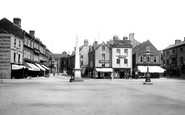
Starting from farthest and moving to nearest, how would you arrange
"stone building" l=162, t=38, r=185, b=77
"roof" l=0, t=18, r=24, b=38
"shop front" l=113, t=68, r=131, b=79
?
"shop front" l=113, t=68, r=131, b=79 → "stone building" l=162, t=38, r=185, b=77 → "roof" l=0, t=18, r=24, b=38

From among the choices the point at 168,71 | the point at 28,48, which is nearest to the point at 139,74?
the point at 168,71

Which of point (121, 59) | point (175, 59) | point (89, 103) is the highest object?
point (175, 59)

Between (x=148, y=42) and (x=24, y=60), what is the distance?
3260 centimetres

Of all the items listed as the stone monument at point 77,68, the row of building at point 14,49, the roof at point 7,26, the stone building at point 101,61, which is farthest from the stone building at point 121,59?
the stone monument at point 77,68

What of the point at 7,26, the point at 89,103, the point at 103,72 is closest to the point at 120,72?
the point at 103,72

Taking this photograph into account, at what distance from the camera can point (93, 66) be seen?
62562 mm

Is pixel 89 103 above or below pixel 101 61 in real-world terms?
below

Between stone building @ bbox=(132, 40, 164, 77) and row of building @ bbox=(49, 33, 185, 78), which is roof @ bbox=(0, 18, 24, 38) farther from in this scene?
stone building @ bbox=(132, 40, 164, 77)

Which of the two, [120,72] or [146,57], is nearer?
[120,72]

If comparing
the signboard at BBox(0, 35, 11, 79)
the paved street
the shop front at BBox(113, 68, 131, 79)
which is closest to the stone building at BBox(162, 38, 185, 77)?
the shop front at BBox(113, 68, 131, 79)

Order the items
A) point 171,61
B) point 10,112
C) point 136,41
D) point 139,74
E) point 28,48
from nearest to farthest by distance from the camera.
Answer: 1. point 10,112
2. point 28,48
3. point 139,74
4. point 171,61
5. point 136,41

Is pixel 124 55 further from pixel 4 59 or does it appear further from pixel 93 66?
→ pixel 4 59

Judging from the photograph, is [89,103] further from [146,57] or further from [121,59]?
[146,57]

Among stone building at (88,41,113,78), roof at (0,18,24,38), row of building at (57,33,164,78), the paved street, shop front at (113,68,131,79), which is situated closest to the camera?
the paved street
